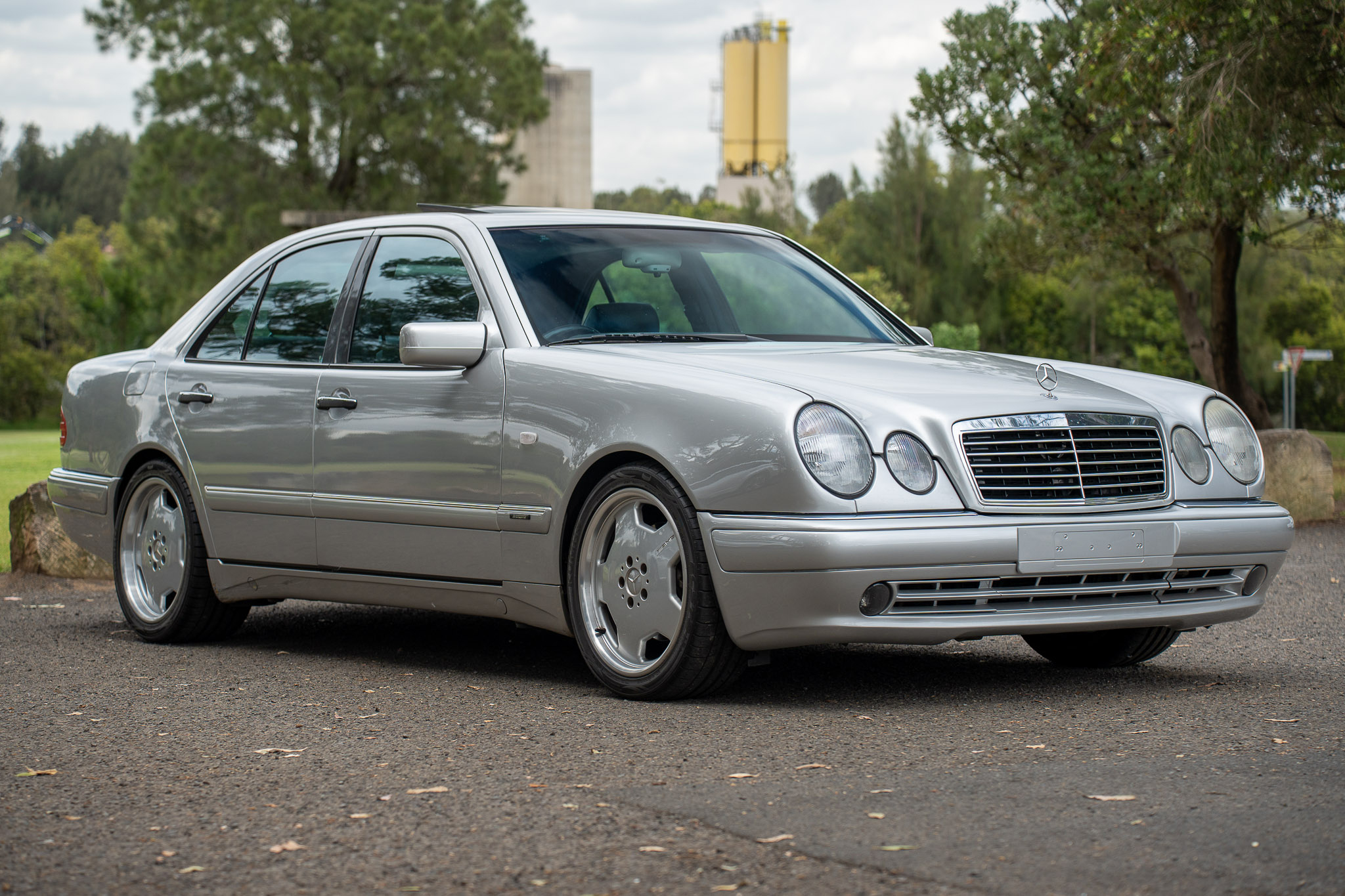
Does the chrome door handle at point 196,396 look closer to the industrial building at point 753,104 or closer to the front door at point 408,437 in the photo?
the front door at point 408,437

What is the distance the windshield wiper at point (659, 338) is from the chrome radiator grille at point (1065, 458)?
1207 millimetres

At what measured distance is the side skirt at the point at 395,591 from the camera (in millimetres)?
5547

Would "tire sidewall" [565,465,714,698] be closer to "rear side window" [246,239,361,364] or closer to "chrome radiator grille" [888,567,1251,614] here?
"chrome radiator grille" [888,567,1251,614]

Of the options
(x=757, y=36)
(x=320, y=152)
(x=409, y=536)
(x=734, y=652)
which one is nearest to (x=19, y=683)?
(x=409, y=536)

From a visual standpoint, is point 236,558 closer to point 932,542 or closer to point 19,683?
point 19,683

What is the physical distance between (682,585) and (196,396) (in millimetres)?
2674

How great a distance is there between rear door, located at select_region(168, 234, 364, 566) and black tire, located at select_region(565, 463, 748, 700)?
148cm

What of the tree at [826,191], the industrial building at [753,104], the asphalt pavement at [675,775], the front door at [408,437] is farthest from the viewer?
the tree at [826,191]

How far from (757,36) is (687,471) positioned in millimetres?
86062

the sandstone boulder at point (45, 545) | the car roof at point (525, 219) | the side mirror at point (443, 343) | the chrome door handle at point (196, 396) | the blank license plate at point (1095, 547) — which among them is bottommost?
the sandstone boulder at point (45, 545)

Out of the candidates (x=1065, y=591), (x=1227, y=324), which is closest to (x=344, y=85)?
(x=1227, y=324)

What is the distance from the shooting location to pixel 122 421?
7.20m

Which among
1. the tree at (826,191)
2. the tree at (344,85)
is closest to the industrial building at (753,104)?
the tree at (344,85)

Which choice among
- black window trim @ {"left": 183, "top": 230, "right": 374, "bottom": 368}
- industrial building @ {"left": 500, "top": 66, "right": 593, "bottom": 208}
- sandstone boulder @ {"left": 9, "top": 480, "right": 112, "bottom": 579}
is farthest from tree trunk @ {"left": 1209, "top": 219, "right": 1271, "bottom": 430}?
industrial building @ {"left": 500, "top": 66, "right": 593, "bottom": 208}
